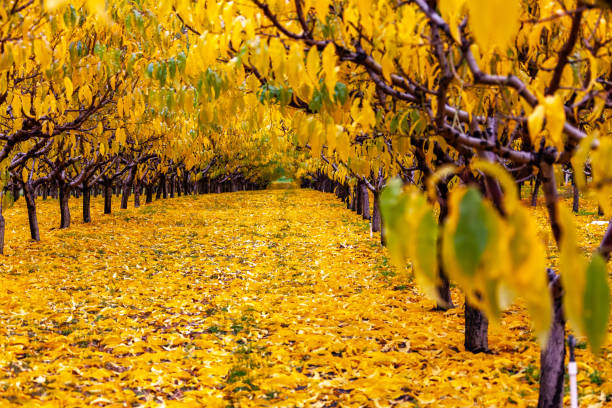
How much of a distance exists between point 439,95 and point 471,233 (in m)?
1.93

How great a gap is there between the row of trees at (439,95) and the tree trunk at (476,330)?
17 mm

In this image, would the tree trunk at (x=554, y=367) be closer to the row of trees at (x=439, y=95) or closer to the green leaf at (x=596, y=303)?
the row of trees at (x=439, y=95)

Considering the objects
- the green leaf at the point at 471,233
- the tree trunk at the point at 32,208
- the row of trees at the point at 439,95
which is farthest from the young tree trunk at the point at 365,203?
the green leaf at the point at 471,233

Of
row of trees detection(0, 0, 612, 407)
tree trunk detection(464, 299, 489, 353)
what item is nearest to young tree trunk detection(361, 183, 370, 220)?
row of trees detection(0, 0, 612, 407)

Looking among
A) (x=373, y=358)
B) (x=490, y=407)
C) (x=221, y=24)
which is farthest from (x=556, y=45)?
(x=373, y=358)

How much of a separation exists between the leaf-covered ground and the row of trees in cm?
86

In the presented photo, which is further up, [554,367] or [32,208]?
[32,208]

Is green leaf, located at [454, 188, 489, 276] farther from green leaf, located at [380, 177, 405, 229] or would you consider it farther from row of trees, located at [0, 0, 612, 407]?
green leaf, located at [380, 177, 405, 229]

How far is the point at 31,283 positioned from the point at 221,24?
25.2 feet

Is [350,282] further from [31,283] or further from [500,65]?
[500,65]

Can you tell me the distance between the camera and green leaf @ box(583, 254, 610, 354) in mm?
1135

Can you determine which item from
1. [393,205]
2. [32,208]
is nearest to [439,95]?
[393,205]

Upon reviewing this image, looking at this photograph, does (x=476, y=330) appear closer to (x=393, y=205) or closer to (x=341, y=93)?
(x=341, y=93)

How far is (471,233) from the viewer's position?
1020mm
